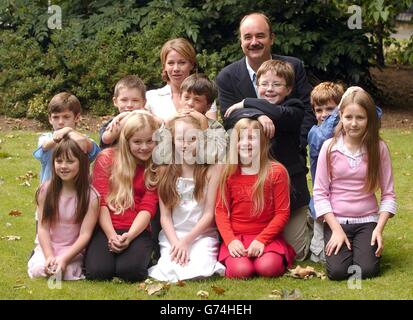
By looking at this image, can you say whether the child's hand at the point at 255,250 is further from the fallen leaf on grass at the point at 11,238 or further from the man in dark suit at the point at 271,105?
the fallen leaf on grass at the point at 11,238

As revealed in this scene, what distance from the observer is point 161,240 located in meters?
5.91

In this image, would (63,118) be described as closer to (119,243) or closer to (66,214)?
(66,214)

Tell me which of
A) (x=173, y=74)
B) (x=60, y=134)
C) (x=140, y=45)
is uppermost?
(x=140, y=45)

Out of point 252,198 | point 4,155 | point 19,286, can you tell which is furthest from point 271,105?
point 4,155

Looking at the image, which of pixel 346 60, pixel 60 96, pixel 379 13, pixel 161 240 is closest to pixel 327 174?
pixel 161 240

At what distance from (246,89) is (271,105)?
1.79 feet

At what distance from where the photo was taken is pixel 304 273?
18.6 ft

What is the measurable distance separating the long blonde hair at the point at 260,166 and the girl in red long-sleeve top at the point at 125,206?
493 mm

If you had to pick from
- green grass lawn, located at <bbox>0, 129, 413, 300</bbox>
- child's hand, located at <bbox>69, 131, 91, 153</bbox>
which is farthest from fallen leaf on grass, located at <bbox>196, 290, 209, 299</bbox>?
child's hand, located at <bbox>69, 131, 91, 153</bbox>

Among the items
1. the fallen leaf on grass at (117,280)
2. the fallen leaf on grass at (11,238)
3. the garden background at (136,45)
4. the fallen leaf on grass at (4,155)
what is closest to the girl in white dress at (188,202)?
the fallen leaf on grass at (117,280)

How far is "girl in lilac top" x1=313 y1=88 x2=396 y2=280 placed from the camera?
5.67 m
